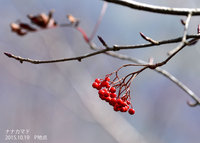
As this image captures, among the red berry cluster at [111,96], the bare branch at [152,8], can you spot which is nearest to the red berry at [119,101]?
the red berry cluster at [111,96]

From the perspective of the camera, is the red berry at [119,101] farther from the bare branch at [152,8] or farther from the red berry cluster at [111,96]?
Result: the bare branch at [152,8]

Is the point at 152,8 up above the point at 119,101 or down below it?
above

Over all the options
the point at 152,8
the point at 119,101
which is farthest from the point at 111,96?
the point at 152,8

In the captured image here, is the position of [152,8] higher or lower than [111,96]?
higher

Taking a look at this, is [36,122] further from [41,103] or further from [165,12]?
[165,12]

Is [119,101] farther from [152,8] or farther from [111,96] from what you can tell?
[152,8]

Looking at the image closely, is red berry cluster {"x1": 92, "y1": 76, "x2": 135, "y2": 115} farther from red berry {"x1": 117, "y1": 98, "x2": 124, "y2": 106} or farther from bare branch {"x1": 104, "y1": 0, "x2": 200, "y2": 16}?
bare branch {"x1": 104, "y1": 0, "x2": 200, "y2": 16}

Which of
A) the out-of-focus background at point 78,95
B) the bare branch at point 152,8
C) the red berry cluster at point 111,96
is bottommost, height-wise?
the out-of-focus background at point 78,95

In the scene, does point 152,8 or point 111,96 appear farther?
point 111,96

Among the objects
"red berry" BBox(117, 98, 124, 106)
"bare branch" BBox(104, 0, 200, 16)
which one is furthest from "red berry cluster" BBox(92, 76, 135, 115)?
"bare branch" BBox(104, 0, 200, 16)
